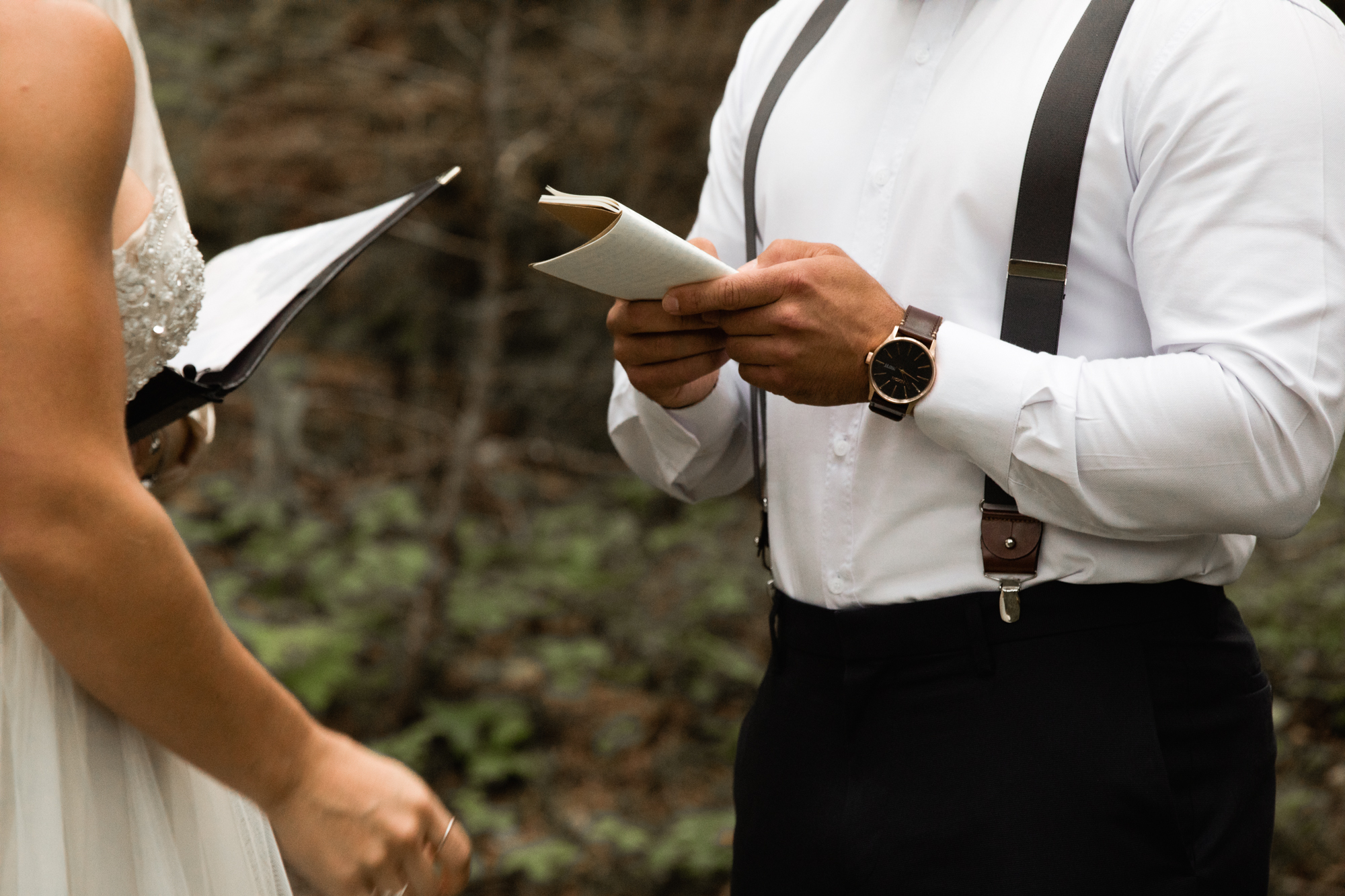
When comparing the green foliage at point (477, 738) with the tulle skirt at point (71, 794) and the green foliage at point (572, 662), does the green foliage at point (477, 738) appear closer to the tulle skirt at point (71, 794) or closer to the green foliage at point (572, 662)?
the green foliage at point (572, 662)

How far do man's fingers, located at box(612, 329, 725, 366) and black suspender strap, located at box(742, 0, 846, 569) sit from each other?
0.29 m

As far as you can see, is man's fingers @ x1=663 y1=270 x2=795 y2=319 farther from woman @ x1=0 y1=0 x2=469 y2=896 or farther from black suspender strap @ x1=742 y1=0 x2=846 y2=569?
woman @ x1=0 y1=0 x2=469 y2=896

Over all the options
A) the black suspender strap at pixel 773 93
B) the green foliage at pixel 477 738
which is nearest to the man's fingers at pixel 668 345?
the black suspender strap at pixel 773 93

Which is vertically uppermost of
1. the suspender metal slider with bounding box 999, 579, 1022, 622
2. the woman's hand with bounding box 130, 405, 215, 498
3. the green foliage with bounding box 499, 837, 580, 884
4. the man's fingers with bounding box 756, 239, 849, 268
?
the man's fingers with bounding box 756, 239, 849, 268

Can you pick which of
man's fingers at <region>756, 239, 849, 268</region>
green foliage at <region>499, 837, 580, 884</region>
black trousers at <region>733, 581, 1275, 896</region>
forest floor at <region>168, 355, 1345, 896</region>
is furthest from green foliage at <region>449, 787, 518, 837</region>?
man's fingers at <region>756, 239, 849, 268</region>

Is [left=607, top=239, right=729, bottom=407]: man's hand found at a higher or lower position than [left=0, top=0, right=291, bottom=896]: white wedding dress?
higher

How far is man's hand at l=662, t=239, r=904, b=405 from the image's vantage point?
4.82ft

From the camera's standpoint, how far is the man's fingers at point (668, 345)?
1.61 meters

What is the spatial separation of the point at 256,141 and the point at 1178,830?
6.14 m

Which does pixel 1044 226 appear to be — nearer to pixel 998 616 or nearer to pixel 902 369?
pixel 902 369

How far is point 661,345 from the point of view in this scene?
5.30 ft

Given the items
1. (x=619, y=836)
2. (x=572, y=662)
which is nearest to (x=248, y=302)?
(x=619, y=836)

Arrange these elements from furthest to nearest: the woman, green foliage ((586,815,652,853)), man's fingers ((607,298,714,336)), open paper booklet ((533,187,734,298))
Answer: green foliage ((586,815,652,853))
man's fingers ((607,298,714,336))
open paper booklet ((533,187,734,298))
the woman

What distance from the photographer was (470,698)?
4367 millimetres
